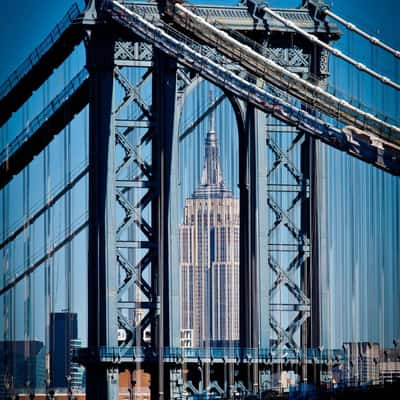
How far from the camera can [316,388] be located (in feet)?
258

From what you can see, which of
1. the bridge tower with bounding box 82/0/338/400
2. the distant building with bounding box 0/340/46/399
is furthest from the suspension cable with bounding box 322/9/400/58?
the distant building with bounding box 0/340/46/399

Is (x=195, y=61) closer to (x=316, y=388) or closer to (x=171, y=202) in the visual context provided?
(x=171, y=202)

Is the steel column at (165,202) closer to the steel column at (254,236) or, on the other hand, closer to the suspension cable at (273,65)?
the suspension cable at (273,65)


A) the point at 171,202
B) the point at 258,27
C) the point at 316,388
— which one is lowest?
the point at 316,388

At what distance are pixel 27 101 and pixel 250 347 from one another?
Answer: 51.9ft

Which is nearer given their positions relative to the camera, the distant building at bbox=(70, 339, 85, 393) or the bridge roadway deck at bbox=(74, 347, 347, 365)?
the bridge roadway deck at bbox=(74, 347, 347, 365)

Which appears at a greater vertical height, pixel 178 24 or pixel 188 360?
pixel 178 24

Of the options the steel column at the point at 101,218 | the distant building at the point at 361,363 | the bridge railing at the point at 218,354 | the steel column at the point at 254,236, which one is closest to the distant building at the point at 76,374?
the distant building at the point at 361,363

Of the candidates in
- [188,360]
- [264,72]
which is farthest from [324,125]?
[188,360]

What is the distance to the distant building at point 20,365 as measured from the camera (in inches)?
4067

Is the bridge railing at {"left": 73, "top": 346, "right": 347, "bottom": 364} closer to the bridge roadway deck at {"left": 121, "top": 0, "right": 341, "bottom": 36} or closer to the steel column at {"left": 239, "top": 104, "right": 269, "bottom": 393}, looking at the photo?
the steel column at {"left": 239, "top": 104, "right": 269, "bottom": 393}

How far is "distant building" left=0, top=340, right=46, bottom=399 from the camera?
103312mm

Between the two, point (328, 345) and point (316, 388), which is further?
point (328, 345)

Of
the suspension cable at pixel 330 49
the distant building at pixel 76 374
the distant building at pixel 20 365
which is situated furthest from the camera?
the distant building at pixel 76 374
